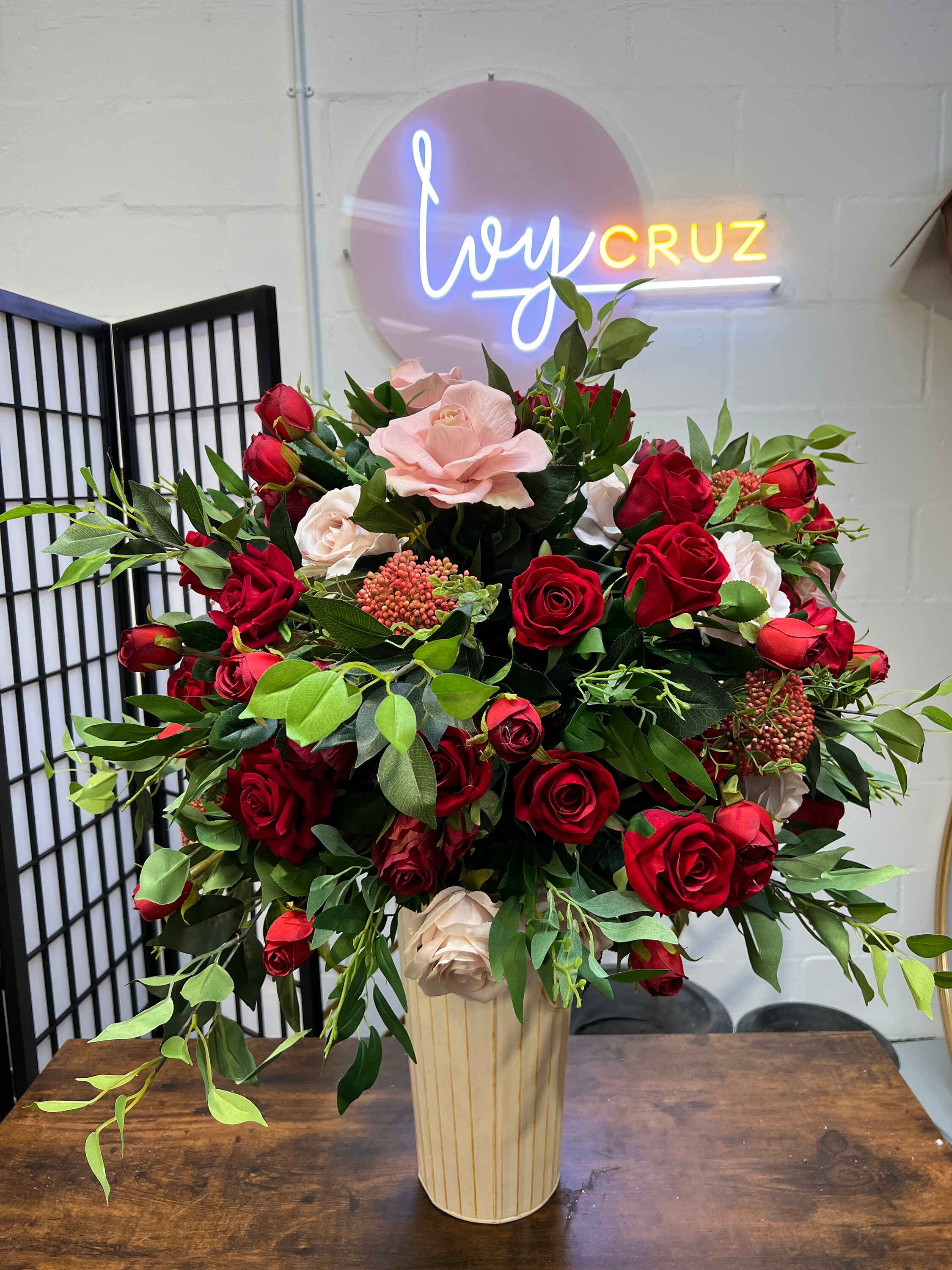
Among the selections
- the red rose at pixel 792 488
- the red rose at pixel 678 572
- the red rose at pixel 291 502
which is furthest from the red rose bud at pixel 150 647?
the red rose at pixel 792 488

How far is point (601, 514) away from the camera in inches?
24.0

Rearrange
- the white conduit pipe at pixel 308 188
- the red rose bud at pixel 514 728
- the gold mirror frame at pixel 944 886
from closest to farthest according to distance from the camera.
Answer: the red rose bud at pixel 514 728 < the white conduit pipe at pixel 308 188 < the gold mirror frame at pixel 944 886

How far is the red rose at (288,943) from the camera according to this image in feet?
1.74

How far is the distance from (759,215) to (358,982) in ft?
5.34

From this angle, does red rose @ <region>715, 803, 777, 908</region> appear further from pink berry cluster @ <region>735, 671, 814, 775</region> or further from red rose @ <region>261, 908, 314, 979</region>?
red rose @ <region>261, 908, 314, 979</region>

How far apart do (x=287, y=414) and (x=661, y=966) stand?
0.44 m

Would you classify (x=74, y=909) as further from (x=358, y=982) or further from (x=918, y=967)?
(x=918, y=967)

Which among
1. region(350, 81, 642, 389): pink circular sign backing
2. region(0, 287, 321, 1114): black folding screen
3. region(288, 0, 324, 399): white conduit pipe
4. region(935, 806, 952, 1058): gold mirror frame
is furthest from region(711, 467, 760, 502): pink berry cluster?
region(935, 806, 952, 1058): gold mirror frame

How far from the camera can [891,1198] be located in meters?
0.72

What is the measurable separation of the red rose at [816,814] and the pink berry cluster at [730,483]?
23 centimetres

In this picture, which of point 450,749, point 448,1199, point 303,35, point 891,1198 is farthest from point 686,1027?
point 303,35

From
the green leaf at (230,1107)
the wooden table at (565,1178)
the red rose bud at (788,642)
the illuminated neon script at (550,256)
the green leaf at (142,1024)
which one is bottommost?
the wooden table at (565,1178)

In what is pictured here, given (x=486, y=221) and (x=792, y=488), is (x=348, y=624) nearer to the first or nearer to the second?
(x=792, y=488)

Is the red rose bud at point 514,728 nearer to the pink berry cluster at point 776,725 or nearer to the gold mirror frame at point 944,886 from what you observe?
the pink berry cluster at point 776,725
